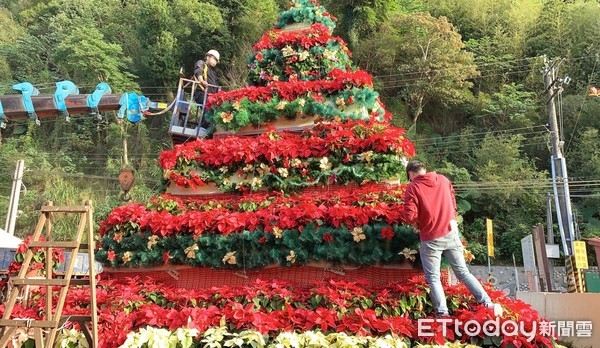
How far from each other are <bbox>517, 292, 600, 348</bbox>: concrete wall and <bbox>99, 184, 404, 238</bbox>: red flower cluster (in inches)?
121

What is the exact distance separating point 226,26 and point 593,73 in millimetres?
22774

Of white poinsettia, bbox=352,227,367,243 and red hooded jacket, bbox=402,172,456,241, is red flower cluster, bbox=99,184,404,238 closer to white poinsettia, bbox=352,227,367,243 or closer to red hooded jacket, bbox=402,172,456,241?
white poinsettia, bbox=352,227,367,243

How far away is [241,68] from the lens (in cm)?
2791

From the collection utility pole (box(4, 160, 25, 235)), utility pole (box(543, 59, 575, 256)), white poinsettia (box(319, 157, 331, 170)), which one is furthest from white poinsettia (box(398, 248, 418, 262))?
utility pole (box(4, 160, 25, 235))

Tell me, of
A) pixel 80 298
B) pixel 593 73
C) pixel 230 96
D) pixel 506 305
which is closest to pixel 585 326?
pixel 506 305

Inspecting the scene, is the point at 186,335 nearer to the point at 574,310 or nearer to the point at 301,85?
the point at 301,85

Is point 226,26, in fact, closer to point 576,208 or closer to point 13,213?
point 13,213

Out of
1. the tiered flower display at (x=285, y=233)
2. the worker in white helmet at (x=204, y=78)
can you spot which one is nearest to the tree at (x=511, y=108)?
the worker in white helmet at (x=204, y=78)

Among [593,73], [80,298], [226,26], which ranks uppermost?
[226,26]

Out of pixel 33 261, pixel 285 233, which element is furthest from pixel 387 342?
pixel 33 261

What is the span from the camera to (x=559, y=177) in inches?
641

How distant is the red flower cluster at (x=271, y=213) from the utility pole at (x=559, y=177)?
12.9 meters

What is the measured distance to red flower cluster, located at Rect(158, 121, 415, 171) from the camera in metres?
5.55

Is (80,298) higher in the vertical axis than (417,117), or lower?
lower
